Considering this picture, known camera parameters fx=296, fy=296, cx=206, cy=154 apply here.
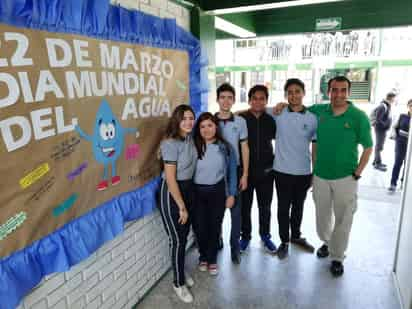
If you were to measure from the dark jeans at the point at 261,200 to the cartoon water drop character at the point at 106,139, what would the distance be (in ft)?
4.38

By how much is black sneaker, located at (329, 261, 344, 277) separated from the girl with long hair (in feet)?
3.34

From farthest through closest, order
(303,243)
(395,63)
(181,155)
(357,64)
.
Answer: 1. (357,64)
2. (395,63)
3. (303,243)
4. (181,155)

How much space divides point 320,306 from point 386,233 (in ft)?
5.27

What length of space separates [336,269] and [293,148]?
43.4 inches

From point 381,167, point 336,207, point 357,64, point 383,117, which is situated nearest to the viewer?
point 336,207

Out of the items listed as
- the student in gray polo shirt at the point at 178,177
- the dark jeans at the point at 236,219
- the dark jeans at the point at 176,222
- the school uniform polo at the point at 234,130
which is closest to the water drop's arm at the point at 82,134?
the student in gray polo shirt at the point at 178,177

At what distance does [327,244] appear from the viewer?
280 centimetres

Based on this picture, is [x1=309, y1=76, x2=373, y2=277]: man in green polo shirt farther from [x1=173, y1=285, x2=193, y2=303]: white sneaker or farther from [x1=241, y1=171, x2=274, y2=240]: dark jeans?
[x1=173, y1=285, x2=193, y2=303]: white sneaker

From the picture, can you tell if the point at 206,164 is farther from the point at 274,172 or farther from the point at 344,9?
the point at 344,9

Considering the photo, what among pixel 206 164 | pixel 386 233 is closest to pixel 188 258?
pixel 206 164

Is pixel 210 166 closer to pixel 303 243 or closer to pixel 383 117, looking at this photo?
pixel 303 243

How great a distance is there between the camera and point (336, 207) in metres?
2.52

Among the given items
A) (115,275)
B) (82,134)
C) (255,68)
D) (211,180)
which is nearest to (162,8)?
(82,134)

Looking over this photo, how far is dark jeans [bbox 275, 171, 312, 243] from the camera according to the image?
2646 mm
